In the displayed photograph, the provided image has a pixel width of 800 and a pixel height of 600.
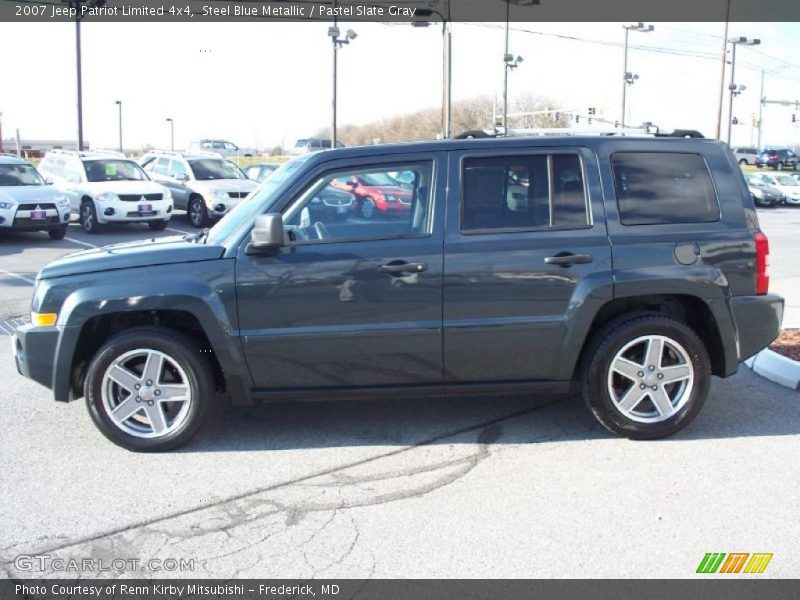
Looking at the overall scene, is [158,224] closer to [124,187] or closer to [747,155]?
[124,187]

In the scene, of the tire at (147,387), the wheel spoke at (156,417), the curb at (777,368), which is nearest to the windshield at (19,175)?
the tire at (147,387)

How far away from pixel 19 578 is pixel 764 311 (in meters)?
4.45

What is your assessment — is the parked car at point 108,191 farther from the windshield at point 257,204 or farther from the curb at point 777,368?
the curb at point 777,368

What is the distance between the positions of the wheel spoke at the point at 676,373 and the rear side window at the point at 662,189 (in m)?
0.91

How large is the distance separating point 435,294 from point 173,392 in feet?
5.58

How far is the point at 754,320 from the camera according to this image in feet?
17.2

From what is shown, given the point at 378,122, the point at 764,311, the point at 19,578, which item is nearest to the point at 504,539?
the point at 19,578

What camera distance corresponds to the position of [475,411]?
5.82 metres

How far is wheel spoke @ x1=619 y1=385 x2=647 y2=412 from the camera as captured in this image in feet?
16.9

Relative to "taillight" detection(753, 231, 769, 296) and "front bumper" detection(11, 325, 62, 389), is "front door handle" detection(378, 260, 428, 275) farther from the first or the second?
"taillight" detection(753, 231, 769, 296)

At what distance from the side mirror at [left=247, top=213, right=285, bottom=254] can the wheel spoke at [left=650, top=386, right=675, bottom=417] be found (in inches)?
98.0

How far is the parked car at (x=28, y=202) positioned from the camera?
16328mm

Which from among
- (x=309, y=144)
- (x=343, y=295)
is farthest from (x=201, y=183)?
(x=309, y=144)

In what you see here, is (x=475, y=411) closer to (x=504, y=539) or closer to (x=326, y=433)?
(x=326, y=433)
